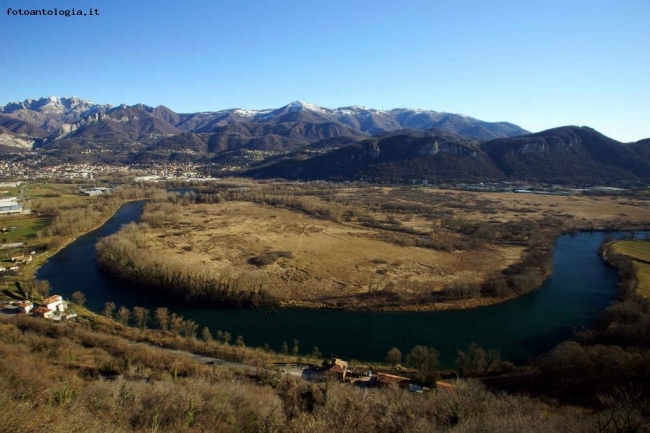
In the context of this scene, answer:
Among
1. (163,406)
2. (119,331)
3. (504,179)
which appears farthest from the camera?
(504,179)

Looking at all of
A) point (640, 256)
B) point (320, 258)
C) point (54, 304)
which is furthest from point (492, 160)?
point (54, 304)


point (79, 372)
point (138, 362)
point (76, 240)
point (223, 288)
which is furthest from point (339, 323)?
point (76, 240)

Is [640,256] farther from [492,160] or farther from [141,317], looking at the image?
[492,160]

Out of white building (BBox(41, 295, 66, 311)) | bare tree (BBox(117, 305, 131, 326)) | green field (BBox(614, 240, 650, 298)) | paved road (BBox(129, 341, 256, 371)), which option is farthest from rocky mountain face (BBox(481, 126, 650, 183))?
white building (BBox(41, 295, 66, 311))

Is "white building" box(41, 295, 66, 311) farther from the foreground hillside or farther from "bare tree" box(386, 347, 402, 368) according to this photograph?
"bare tree" box(386, 347, 402, 368)

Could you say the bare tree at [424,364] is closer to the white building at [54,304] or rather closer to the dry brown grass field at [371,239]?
the dry brown grass field at [371,239]

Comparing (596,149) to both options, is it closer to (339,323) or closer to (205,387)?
(339,323)

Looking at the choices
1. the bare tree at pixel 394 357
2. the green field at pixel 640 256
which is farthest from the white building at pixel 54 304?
the green field at pixel 640 256
